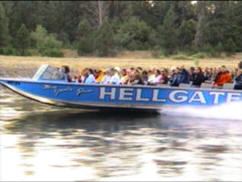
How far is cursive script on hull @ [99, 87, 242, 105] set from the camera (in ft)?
55.8

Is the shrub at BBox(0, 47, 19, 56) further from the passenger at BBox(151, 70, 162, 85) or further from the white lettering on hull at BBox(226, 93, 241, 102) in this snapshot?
the white lettering on hull at BBox(226, 93, 241, 102)

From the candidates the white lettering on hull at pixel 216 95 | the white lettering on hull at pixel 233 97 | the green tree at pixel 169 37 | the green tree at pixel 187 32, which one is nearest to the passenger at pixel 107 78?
the white lettering on hull at pixel 216 95

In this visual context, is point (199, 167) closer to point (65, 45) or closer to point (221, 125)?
point (221, 125)

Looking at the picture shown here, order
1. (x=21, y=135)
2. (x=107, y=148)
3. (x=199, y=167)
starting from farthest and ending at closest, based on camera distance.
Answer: (x=21, y=135) → (x=107, y=148) → (x=199, y=167)

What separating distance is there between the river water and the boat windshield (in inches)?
39.4

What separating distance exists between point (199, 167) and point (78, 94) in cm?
757

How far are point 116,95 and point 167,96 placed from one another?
1.38m

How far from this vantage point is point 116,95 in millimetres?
17047

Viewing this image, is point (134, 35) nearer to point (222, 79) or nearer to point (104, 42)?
point (104, 42)

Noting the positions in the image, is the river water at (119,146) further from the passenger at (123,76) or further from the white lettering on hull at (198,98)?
the passenger at (123,76)

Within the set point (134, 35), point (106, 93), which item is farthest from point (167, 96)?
point (134, 35)

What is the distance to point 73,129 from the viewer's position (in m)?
14.2

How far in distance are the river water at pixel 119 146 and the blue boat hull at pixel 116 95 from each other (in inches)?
13.2

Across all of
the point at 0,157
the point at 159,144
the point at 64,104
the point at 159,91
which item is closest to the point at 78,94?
the point at 64,104
